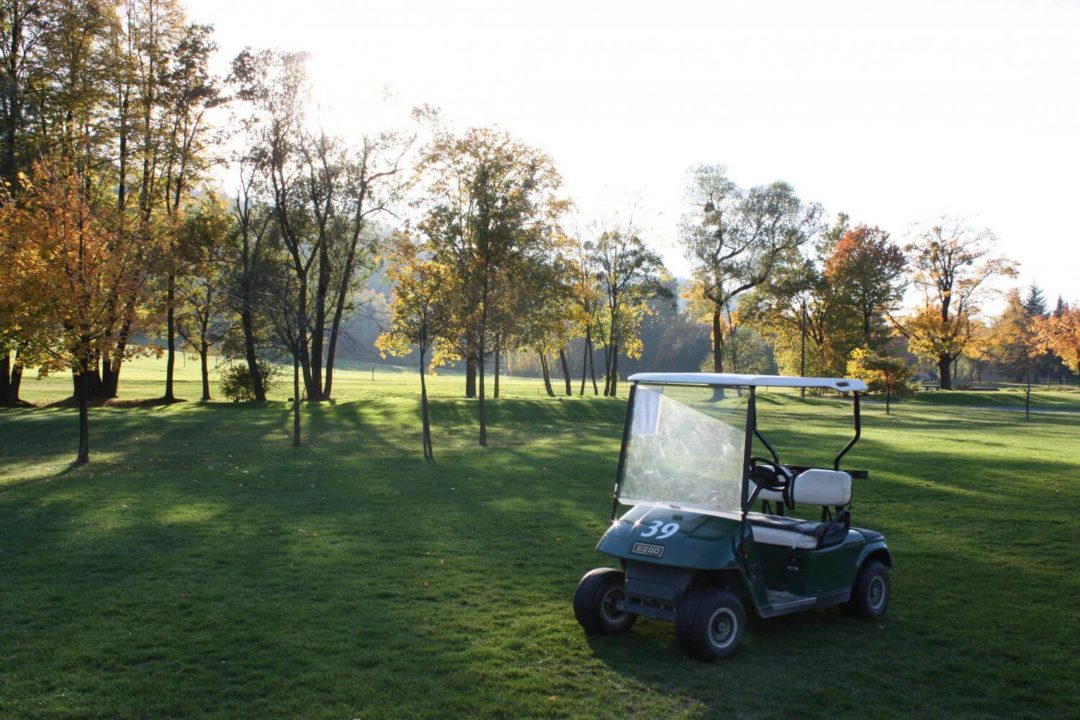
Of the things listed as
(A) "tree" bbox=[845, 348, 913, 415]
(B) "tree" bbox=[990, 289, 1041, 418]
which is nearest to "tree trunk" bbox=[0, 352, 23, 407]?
(A) "tree" bbox=[845, 348, 913, 415]

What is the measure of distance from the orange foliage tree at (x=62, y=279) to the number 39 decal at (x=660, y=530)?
15099 millimetres

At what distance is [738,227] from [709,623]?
51295 mm

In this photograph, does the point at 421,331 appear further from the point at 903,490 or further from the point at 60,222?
the point at 903,490

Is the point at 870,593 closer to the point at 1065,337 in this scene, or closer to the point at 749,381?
the point at 749,381

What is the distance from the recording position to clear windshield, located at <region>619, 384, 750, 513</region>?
7203 millimetres

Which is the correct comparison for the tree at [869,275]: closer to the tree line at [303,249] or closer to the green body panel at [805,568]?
the tree line at [303,249]

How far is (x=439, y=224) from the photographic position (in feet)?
84.8

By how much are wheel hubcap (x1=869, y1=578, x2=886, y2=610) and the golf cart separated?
2 cm

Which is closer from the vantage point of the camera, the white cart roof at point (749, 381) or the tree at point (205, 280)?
the white cart roof at point (749, 381)

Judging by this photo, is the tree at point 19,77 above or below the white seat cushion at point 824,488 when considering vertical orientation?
above

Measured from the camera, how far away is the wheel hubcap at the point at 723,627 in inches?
268

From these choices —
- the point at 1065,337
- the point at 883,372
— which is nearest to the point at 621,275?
the point at 883,372

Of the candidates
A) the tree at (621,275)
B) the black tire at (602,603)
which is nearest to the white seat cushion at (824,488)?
the black tire at (602,603)

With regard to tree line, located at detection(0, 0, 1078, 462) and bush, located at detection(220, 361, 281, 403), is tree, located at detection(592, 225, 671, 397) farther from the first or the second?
bush, located at detection(220, 361, 281, 403)
